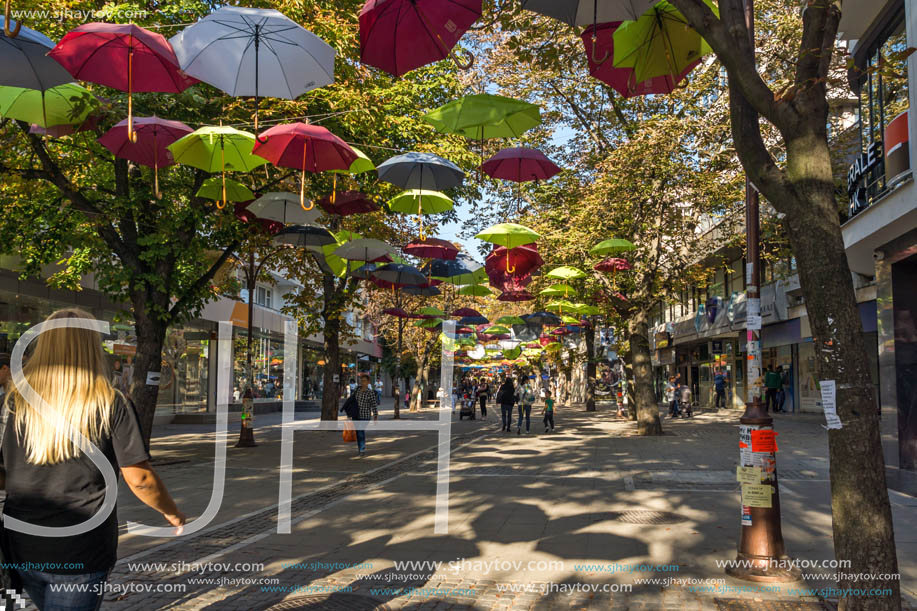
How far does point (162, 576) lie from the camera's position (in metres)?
6.53

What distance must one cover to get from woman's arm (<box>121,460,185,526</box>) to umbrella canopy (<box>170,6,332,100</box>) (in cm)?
638

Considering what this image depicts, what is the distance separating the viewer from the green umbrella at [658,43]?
748 cm

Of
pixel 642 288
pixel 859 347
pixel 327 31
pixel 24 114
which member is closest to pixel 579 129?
pixel 642 288

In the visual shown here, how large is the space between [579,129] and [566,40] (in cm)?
641

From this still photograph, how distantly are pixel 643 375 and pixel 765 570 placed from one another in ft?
47.9

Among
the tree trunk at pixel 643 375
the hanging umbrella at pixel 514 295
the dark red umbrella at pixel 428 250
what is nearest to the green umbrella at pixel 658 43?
the dark red umbrella at pixel 428 250

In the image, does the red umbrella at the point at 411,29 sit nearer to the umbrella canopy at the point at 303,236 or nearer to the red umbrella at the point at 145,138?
the red umbrella at the point at 145,138

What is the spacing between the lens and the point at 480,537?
8.09m

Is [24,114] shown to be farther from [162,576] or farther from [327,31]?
[162,576]

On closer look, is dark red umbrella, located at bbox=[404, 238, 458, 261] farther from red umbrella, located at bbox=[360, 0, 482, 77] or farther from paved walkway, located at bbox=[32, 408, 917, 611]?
red umbrella, located at bbox=[360, 0, 482, 77]

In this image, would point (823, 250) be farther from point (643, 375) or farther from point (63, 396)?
Result: point (643, 375)

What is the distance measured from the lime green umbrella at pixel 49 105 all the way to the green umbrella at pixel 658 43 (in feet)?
22.0

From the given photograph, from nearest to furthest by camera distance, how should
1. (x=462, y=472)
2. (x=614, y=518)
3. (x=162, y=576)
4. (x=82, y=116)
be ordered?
(x=162, y=576) → (x=614, y=518) → (x=82, y=116) → (x=462, y=472)

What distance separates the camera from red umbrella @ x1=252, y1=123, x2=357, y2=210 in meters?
9.53
